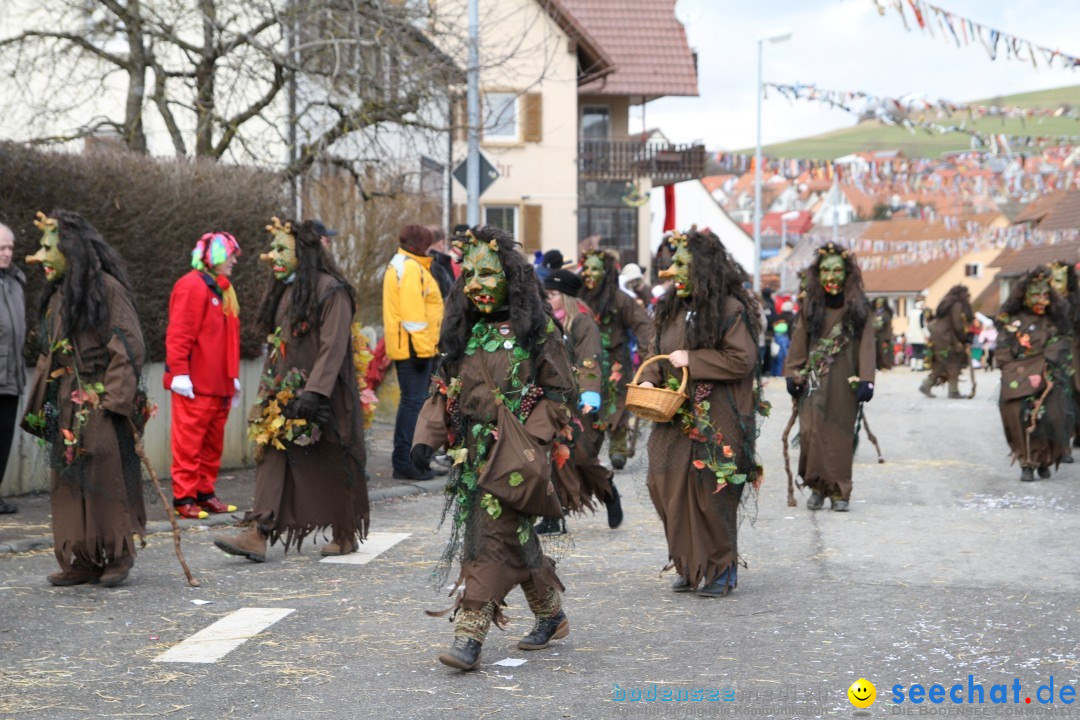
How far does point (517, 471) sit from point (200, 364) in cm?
484

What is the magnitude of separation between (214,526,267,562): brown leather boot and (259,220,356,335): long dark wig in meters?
A: 1.24

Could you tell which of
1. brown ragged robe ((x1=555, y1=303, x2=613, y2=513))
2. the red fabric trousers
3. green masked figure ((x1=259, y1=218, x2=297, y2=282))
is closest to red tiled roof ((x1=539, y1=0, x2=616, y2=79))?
brown ragged robe ((x1=555, y1=303, x2=613, y2=513))

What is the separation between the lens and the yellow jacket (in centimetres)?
1255

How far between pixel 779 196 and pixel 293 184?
123 meters

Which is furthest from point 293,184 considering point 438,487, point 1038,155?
point 1038,155

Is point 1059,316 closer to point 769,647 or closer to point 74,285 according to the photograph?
point 769,647

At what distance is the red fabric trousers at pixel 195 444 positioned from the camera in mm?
10523

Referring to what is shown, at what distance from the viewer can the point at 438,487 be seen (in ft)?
41.1

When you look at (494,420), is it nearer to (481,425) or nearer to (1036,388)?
(481,425)

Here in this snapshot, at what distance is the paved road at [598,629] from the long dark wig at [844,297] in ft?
4.73

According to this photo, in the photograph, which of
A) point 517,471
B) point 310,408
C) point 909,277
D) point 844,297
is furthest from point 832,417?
point 909,277

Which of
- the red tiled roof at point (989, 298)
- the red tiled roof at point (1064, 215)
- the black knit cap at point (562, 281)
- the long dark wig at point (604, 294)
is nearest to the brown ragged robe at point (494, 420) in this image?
the black knit cap at point (562, 281)

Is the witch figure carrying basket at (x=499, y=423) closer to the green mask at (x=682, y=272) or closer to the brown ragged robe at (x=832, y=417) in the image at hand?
the green mask at (x=682, y=272)

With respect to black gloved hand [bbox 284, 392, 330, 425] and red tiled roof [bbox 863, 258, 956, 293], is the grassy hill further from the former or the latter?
black gloved hand [bbox 284, 392, 330, 425]
